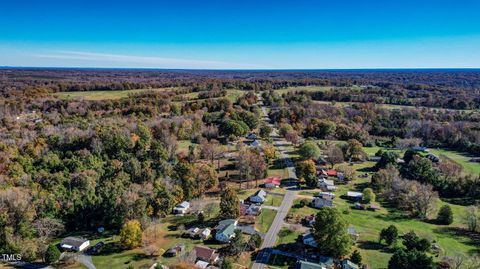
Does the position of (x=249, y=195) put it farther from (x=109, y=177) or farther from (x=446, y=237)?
(x=446, y=237)

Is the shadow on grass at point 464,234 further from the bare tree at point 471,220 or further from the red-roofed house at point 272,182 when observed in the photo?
the red-roofed house at point 272,182

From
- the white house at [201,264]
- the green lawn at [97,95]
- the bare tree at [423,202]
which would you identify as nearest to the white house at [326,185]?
the bare tree at [423,202]

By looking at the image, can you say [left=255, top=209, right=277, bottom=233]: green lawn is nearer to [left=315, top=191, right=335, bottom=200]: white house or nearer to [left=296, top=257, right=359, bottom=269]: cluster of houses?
[left=296, top=257, right=359, bottom=269]: cluster of houses

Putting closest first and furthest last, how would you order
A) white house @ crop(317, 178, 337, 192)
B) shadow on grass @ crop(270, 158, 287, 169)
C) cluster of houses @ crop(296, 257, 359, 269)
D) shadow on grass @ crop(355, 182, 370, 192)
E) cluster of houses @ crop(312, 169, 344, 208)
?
cluster of houses @ crop(296, 257, 359, 269) < cluster of houses @ crop(312, 169, 344, 208) < white house @ crop(317, 178, 337, 192) < shadow on grass @ crop(355, 182, 370, 192) < shadow on grass @ crop(270, 158, 287, 169)

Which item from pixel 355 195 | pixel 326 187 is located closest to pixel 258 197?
pixel 326 187

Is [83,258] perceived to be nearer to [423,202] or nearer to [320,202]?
[320,202]

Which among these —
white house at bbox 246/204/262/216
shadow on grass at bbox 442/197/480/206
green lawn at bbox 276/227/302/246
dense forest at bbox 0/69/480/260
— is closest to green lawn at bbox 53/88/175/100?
dense forest at bbox 0/69/480/260

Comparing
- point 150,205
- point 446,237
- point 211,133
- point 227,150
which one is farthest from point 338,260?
point 211,133
